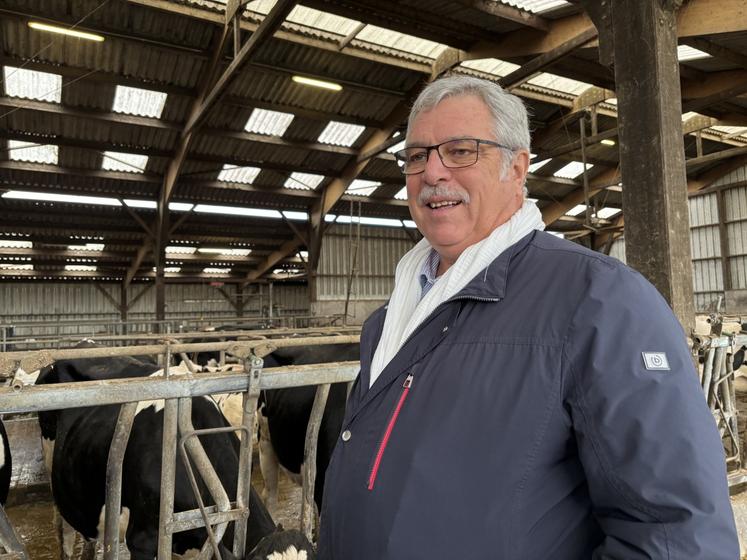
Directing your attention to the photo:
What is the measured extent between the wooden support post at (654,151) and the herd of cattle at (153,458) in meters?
2.42

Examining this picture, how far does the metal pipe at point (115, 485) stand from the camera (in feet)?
7.93

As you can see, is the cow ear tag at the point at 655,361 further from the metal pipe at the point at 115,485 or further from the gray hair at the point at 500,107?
the metal pipe at the point at 115,485

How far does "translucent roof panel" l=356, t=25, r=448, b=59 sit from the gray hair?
9281 mm

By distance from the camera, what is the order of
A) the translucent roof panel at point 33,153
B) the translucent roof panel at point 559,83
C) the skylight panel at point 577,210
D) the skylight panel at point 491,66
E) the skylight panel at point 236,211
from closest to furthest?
the skylight panel at point 491,66 → the translucent roof panel at point 559,83 → the translucent roof panel at point 33,153 → the skylight panel at point 236,211 → the skylight panel at point 577,210

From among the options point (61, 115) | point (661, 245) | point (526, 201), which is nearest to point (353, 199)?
point (61, 115)

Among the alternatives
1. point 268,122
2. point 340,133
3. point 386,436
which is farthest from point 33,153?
point 386,436

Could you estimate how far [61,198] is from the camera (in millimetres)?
15250

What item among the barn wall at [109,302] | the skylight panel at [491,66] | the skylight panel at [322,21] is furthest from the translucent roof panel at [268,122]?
the barn wall at [109,302]

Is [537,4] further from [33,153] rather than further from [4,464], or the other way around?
[33,153]

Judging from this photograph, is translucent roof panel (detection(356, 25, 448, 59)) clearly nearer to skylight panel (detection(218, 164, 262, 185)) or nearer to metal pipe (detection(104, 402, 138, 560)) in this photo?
skylight panel (detection(218, 164, 262, 185))

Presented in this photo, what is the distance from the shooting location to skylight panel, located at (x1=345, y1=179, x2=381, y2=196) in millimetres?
16711

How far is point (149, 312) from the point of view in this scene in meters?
24.7

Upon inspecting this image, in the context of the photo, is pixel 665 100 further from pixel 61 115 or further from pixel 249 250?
pixel 249 250

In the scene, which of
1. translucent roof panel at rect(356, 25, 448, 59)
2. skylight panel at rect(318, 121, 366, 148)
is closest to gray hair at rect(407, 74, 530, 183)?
translucent roof panel at rect(356, 25, 448, 59)
